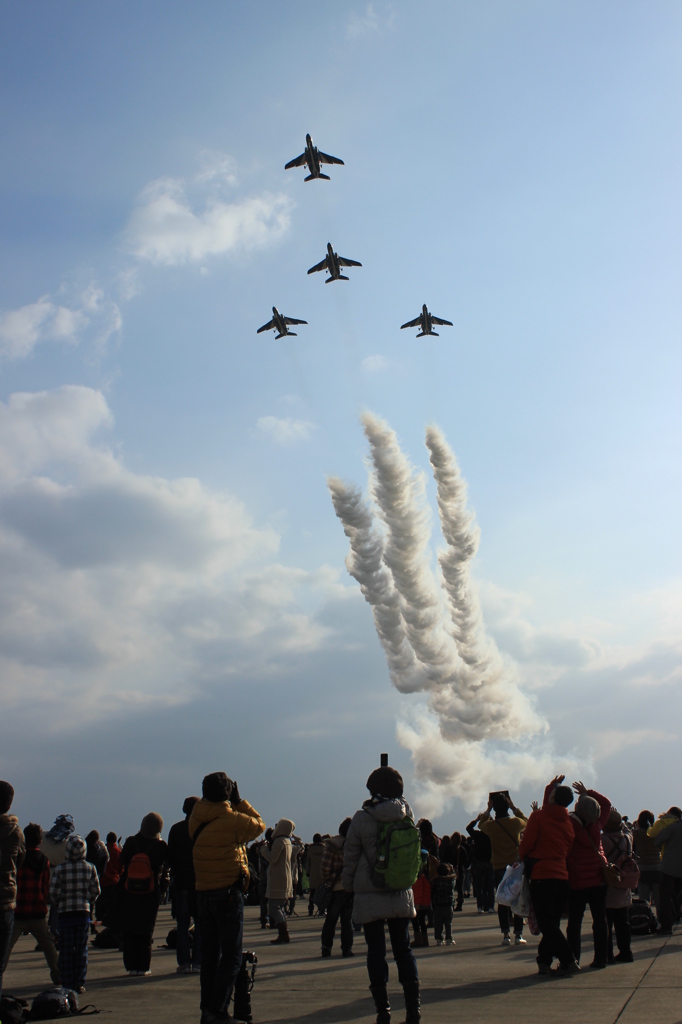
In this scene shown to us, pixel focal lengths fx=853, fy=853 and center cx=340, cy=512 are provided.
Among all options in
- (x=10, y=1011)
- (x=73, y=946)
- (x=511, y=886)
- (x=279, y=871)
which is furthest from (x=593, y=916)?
(x=279, y=871)

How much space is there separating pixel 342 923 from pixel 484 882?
7.55 meters

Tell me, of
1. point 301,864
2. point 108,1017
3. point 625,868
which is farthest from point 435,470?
point 108,1017

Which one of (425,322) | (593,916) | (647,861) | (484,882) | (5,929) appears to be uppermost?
(425,322)

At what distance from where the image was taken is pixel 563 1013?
671 cm

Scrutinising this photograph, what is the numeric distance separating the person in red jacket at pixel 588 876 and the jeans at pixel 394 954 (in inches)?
121

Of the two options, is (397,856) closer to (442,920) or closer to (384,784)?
(384,784)

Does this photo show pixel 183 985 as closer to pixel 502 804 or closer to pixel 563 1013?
pixel 563 1013

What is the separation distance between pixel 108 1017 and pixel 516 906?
512 centimetres

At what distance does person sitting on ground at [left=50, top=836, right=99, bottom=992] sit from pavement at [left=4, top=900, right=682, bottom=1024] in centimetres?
32

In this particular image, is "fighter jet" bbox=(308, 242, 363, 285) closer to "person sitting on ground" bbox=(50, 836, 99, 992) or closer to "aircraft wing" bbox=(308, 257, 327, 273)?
"aircraft wing" bbox=(308, 257, 327, 273)

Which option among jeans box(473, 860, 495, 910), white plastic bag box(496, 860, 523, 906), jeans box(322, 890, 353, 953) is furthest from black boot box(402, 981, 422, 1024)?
jeans box(473, 860, 495, 910)

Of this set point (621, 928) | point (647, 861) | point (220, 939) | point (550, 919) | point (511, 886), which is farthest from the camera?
point (647, 861)

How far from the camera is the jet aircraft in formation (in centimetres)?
3825

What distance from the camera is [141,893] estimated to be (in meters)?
9.45
